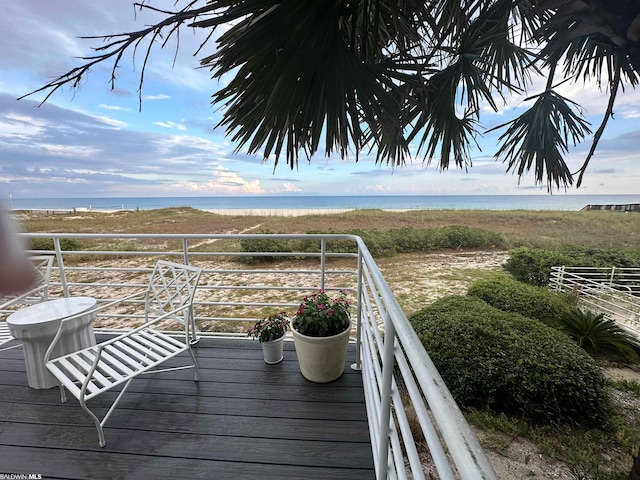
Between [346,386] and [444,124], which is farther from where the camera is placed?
[444,124]

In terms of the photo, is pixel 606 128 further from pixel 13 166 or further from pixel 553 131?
pixel 13 166

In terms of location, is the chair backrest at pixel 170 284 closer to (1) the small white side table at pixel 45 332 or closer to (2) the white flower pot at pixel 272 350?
(1) the small white side table at pixel 45 332

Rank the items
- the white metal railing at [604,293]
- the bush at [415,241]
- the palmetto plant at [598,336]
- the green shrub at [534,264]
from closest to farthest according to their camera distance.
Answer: the palmetto plant at [598,336]
the white metal railing at [604,293]
the green shrub at [534,264]
the bush at [415,241]

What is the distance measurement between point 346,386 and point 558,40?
2406 millimetres

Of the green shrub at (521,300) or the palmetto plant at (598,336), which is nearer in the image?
the palmetto plant at (598,336)

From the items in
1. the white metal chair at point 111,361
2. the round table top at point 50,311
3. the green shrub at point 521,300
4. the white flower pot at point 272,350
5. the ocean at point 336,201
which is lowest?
the ocean at point 336,201

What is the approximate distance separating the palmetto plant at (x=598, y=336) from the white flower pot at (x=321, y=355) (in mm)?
3819

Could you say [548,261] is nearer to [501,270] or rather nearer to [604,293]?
[501,270]

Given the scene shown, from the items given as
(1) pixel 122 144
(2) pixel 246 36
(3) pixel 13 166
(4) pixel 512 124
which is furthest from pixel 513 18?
(3) pixel 13 166

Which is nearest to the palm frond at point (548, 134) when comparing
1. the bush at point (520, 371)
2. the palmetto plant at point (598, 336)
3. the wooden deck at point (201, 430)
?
the bush at point (520, 371)

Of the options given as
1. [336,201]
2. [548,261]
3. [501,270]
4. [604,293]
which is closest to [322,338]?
[604,293]

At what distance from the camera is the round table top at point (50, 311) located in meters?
1.89

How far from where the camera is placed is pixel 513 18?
7.54ft

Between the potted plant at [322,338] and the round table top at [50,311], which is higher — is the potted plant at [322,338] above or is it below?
below
